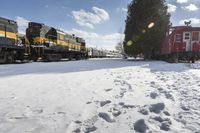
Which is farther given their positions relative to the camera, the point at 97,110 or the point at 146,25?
the point at 146,25

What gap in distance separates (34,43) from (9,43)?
4506 millimetres

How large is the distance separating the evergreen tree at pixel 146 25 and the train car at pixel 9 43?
658 inches

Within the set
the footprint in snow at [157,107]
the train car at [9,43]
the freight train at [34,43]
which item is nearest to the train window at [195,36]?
the freight train at [34,43]

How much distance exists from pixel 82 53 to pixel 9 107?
3584 cm

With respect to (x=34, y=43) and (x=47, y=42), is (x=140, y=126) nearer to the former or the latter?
(x=34, y=43)

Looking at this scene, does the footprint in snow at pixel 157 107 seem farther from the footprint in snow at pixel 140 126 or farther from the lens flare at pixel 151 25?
the lens flare at pixel 151 25

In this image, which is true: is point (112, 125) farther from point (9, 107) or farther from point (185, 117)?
point (9, 107)

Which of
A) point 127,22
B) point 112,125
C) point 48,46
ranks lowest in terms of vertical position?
point 112,125

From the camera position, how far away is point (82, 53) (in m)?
40.2

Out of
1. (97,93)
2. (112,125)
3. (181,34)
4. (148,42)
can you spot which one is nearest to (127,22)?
(148,42)

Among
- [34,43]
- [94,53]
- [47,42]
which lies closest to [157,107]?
[34,43]

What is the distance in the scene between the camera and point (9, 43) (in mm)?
20016

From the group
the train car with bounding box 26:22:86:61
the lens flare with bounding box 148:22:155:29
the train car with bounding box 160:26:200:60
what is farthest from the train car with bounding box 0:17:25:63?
the lens flare with bounding box 148:22:155:29

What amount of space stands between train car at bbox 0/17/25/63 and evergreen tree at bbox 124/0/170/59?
658 inches
